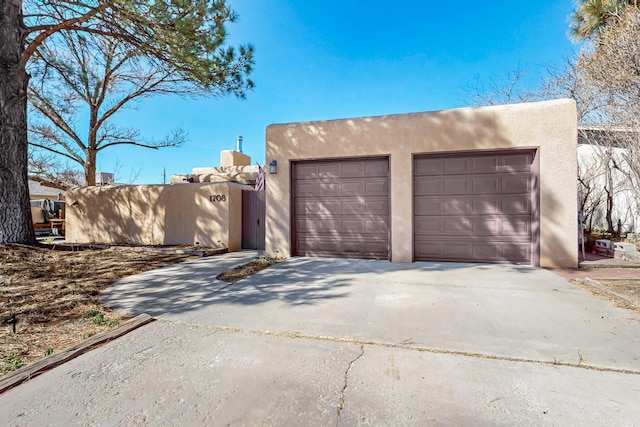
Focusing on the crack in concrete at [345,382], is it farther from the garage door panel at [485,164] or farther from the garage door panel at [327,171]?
the garage door panel at [485,164]

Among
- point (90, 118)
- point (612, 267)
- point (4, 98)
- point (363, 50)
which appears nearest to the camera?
point (612, 267)

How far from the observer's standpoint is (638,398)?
182 cm

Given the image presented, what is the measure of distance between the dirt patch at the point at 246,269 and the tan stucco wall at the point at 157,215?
2.19 meters

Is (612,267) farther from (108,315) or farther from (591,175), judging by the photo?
(108,315)

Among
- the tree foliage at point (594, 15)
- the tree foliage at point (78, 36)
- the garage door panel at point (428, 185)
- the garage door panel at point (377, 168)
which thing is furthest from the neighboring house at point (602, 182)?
the tree foliage at point (78, 36)

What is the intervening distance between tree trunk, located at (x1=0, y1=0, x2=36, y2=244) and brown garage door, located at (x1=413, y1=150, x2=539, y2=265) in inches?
353

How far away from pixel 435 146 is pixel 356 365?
202 inches

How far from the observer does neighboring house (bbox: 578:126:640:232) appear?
810 cm

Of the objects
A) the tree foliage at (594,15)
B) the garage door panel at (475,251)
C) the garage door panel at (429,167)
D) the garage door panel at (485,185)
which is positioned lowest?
the garage door panel at (475,251)

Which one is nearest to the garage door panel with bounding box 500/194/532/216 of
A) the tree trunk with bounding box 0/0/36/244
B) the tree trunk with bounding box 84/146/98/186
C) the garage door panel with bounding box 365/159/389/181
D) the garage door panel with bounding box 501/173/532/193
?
the garage door panel with bounding box 501/173/532/193

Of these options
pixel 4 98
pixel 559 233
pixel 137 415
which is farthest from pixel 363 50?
pixel 137 415

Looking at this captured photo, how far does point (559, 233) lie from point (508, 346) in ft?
14.4

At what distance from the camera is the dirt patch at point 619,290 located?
11.5 ft

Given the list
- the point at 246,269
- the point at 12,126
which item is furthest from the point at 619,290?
the point at 12,126
